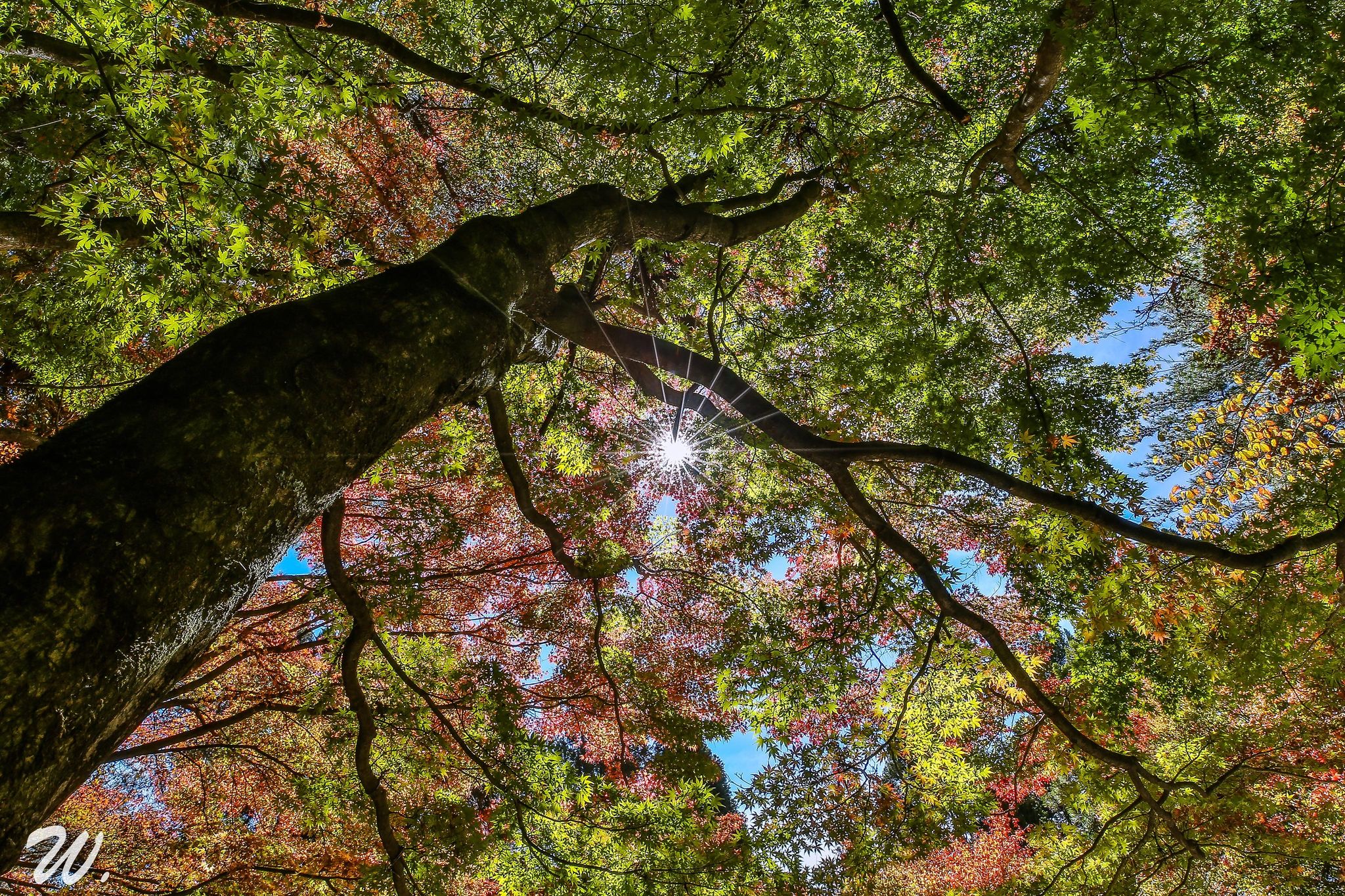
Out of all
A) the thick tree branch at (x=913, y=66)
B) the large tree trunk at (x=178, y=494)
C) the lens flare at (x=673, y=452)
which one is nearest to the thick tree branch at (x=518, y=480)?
the lens flare at (x=673, y=452)

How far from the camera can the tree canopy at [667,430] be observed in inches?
80.8

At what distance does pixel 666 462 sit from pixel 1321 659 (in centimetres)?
542

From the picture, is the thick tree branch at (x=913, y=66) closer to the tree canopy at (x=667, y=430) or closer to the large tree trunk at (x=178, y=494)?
the tree canopy at (x=667, y=430)

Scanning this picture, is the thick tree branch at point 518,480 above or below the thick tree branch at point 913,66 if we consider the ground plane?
below

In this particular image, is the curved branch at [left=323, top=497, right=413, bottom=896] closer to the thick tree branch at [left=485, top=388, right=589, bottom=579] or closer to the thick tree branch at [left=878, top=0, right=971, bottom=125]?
the thick tree branch at [left=485, top=388, right=589, bottom=579]

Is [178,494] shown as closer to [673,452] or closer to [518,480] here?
[518,480]

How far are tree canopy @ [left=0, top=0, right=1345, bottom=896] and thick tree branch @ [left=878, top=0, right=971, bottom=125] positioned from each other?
0.05 m

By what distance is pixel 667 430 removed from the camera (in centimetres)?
666

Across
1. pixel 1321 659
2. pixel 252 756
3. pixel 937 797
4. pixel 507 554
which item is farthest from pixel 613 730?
pixel 1321 659

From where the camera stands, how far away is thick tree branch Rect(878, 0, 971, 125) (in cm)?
457

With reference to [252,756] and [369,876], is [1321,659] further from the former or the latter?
[252,756]

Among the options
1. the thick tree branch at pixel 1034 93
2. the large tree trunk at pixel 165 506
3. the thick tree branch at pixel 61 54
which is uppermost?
the thick tree branch at pixel 1034 93

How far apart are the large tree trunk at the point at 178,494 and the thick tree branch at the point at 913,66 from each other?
4236 mm

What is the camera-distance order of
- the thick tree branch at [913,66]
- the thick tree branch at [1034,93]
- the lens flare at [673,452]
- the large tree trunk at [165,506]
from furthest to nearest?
the lens flare at [673,452] < the thick tree branch at [913,66] < the thick tree branch at [1034,93] < the large tree trunk at [165,506]
